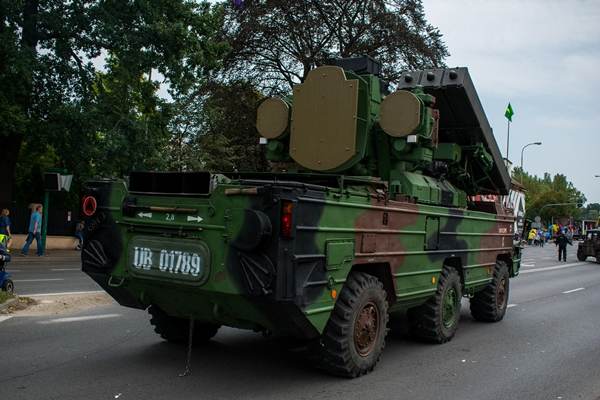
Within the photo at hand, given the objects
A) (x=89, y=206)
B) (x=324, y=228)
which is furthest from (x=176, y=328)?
(x=324, y=228)

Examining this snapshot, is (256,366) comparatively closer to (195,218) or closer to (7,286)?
(195,218)

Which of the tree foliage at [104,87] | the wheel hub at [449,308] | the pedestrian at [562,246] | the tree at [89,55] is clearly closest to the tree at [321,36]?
the tree foliage at [104,87]

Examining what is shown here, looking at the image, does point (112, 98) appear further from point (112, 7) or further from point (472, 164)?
point (472, 164)

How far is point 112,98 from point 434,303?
15001 millimetres

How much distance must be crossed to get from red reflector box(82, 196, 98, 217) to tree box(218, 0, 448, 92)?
845 inches

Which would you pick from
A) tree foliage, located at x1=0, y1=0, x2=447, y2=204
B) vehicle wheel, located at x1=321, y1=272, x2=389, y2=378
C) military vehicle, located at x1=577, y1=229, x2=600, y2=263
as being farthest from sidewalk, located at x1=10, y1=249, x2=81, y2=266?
military vehicle, located at x1=577, y1=229, x2=600, y2=263

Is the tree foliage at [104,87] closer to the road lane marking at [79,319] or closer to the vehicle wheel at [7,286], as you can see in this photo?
the vehicle wheel at [7,286]

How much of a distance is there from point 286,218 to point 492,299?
5.90 meters

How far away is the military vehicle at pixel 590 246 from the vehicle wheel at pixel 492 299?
946 inches

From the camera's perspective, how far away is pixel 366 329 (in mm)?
6082

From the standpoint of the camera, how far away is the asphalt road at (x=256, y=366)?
5.52 m

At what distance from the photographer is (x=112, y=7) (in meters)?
19.4

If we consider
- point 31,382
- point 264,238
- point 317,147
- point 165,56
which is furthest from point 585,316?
point 165,56

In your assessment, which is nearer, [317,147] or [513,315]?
[317,147]
